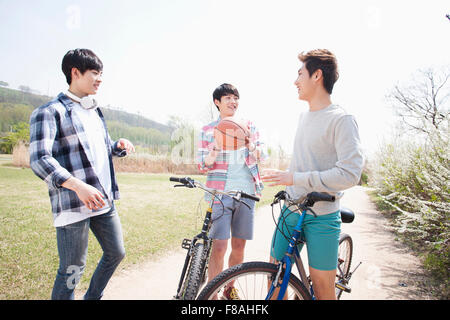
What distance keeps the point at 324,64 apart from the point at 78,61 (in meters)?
1.75

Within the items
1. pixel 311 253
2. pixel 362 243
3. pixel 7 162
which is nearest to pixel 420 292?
pixel 362 243

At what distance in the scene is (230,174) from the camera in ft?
8.74

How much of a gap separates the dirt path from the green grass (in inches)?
16.0

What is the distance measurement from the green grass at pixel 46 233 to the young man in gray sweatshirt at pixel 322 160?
3.50ft

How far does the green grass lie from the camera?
338 cm

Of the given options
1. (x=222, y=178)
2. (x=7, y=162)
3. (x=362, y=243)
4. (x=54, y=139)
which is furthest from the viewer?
(x=7, y=162)

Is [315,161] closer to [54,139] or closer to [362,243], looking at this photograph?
[54,139]

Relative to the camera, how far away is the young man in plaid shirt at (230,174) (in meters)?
2.55

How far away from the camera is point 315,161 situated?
6.18 ft

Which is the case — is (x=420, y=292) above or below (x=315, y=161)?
below

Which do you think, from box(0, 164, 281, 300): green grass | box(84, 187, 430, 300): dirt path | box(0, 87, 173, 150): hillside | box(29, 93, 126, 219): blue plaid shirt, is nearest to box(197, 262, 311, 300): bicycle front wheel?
box(0, 164, 281, 300): green grass

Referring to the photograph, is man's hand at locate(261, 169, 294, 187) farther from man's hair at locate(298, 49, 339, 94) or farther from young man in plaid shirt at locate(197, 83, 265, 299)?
young man in plaid shirt at locate(197, 83, 265, 299)

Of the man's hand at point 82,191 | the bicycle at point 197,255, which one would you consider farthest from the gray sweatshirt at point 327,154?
the man's hand at point 82,191
